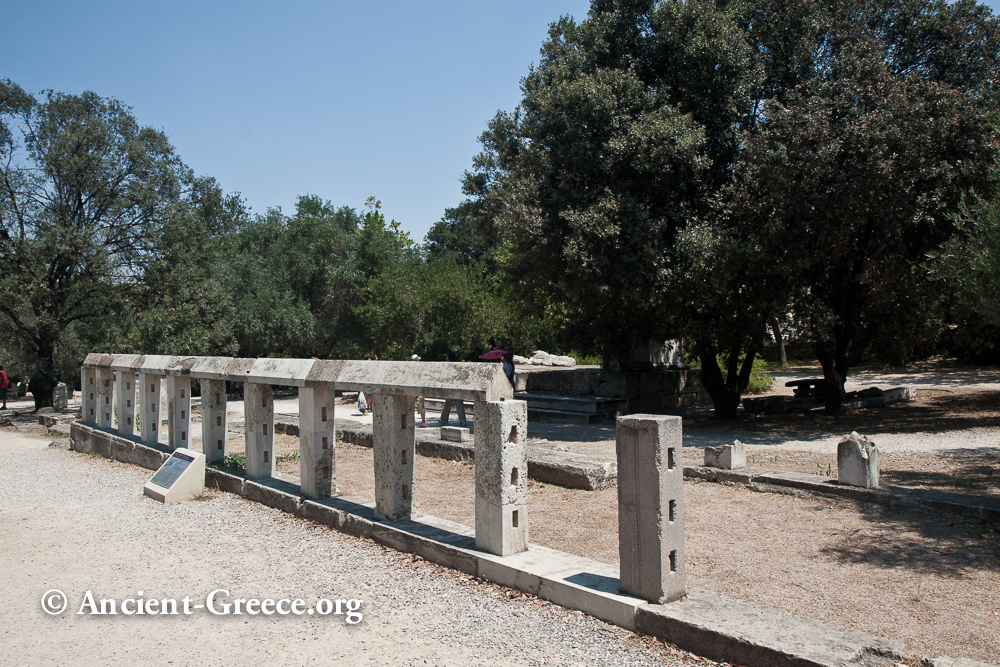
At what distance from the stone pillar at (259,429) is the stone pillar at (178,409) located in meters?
2.21

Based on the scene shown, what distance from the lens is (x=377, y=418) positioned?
6.33 m

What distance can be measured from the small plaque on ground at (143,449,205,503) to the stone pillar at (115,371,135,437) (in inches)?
174

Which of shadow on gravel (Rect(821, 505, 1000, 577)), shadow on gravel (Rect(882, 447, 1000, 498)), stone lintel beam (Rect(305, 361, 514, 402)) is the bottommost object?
shadow on gravel (Rect(821, 505, 1000, 577))

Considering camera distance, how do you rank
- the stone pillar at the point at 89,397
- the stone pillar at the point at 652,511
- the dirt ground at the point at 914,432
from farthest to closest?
the stone pillar at the point at 89,397 < the dirt ground at the point at 914,432 < the stone pillar at the point at 652,511

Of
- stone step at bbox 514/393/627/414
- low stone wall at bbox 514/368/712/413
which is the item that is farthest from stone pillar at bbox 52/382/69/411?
stone step at bbox 514/393/627/414

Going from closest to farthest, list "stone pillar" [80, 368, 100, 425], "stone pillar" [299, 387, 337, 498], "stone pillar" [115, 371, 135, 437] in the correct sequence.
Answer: "stone pillar" [299, 387, 337, 498], "stone pillar" [115, 371, 135, 437], "stone pillar" [80, 368, 100, 425]

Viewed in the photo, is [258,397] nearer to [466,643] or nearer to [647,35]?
[466,643]

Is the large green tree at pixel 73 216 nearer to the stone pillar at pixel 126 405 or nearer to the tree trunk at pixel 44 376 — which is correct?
the tree trunk at pixel 44 376

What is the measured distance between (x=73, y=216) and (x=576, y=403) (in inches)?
556

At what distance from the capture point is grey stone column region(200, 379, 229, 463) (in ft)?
30.8

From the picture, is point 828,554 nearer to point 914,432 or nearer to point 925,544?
point 925,544

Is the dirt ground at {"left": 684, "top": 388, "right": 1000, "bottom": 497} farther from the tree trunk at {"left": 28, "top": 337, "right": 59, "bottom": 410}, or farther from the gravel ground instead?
→ the tree trunk at {"left": 28, "top": 337, "right": 59, "bottom": 410}

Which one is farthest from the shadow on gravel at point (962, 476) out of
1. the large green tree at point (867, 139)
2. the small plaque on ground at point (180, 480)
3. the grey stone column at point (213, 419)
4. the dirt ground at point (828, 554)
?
the grey stone column at point (213, 419)

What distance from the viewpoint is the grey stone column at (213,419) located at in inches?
370
